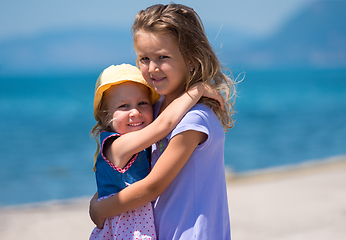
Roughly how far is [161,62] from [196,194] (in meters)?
0.64

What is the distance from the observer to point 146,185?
1.64 m

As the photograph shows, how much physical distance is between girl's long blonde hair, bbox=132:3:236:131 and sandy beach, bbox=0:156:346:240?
10.1 ft

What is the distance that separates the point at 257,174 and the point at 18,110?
21.9 meters

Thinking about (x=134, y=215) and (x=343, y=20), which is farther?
(x=343, y=20)

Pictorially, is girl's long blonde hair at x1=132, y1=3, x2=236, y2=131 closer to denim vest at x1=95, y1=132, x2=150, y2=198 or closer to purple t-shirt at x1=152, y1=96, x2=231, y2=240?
purple t-shirt at x1=152, y1=96, x2=231, y2=240

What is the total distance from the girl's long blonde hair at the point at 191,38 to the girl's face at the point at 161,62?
3 centimetres

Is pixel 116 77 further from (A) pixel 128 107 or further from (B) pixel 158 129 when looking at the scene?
(B) pixel 158 129

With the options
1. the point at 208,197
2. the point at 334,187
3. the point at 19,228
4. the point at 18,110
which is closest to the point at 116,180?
the point at 208,197

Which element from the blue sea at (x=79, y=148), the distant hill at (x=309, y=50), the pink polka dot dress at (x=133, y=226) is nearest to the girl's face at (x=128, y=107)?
the pink polka dot dress at (x=133, y=226)

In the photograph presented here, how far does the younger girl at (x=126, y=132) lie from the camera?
1.68m

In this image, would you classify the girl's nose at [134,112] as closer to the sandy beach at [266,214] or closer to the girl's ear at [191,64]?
the girl's ear at [191,64]

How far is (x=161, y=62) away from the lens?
177 cm

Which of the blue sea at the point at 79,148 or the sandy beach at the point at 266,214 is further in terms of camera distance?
the blue sea at the point at 79,148

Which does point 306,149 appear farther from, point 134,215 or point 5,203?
point 134,215
